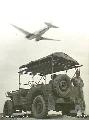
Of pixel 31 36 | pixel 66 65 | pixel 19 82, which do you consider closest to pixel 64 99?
pixel 66 65

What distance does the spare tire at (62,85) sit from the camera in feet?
43.6

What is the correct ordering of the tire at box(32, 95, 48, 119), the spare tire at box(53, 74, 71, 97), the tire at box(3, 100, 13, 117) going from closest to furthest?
the tire at box(32, 95, 48, 119) < the spare tire at box(53, 74, 71, 97) < the tire at box(3, 100, 13, 117)

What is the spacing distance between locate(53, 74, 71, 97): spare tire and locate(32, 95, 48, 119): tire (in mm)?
809

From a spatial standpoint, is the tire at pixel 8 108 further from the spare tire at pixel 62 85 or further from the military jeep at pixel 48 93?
the spare tire at pixel 62 85

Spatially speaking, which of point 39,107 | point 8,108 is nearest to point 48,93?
point 39,107

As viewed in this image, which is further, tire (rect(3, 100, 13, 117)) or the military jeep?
tire (rect(3, 100, 13, 117))

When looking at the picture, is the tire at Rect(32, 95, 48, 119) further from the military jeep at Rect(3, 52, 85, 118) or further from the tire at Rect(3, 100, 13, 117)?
the tire at Rect(3, 100, 13, 117)

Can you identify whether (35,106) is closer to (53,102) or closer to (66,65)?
(53,102)

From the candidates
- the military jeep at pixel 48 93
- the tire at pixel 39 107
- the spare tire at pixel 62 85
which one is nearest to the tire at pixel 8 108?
the military jeep at pixel 48 93

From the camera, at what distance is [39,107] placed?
13242mm

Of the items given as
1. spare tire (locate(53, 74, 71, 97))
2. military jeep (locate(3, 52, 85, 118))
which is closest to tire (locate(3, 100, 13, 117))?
military jeep (locate(3, 52, 85, 118))

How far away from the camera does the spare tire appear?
13281 millimetres

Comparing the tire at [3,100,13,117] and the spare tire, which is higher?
the spare tire

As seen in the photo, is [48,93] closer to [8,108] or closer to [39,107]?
[39,107]
